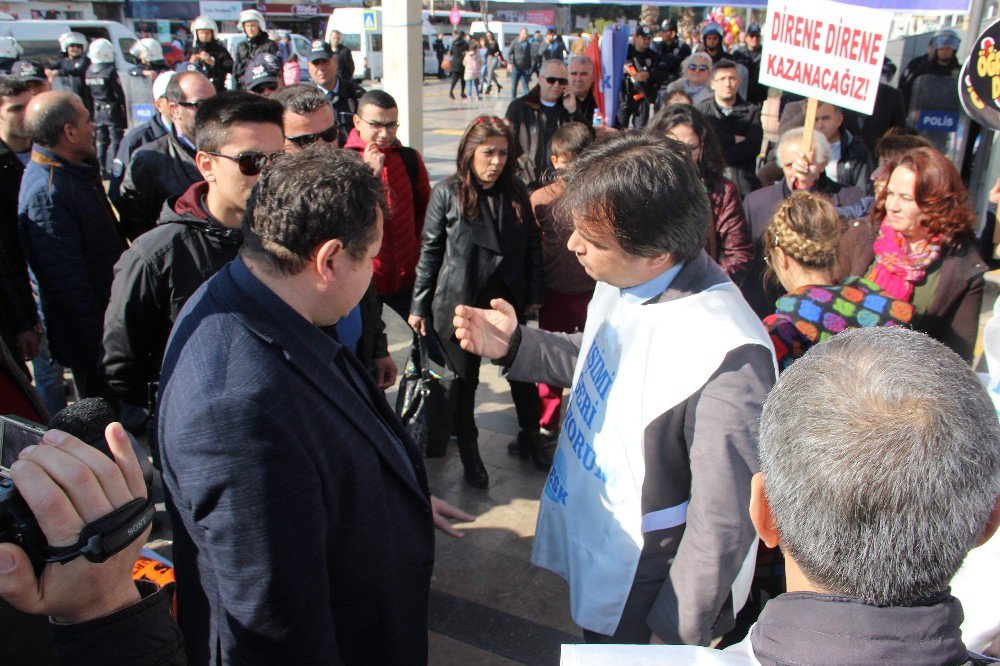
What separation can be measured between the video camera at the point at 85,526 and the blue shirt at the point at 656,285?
118 centimetres

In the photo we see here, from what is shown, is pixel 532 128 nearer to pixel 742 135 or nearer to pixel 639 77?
pixel 742 135

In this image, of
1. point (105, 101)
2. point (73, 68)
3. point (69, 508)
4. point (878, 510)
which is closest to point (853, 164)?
point (878, 510)

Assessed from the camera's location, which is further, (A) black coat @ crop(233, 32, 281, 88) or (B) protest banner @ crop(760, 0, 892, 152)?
(A) black coat @ crop(233, 32, 281, 88)

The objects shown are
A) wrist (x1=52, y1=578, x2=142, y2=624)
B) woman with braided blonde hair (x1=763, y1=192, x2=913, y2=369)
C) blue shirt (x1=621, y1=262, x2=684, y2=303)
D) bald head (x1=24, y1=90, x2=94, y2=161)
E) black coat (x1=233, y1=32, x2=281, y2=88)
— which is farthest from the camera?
black coat (x1=233, y1=32, x2=281, y2=88)

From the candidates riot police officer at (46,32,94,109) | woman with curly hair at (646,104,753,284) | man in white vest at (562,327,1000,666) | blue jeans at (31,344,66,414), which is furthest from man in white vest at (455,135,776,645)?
riot police officer at (46,32,94,109)

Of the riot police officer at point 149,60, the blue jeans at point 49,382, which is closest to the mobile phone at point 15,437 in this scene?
the blue jeans at point 49,382

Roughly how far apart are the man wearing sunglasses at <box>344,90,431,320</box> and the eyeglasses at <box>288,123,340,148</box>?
215 millimetres

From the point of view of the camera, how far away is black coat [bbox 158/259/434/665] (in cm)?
134

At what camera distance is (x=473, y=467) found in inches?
145

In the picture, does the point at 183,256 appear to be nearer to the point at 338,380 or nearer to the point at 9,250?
the point at 338,380

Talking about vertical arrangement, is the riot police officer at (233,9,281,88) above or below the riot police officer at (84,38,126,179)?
above

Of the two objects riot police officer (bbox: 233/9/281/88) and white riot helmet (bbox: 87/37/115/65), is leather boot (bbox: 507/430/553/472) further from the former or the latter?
white riot helmet (bbox: 87/37/115/65)

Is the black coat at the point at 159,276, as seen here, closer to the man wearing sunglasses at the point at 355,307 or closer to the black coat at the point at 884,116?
the man wearing sunglasses at the point at 355,307

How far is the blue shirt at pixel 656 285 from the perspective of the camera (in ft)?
5.84
